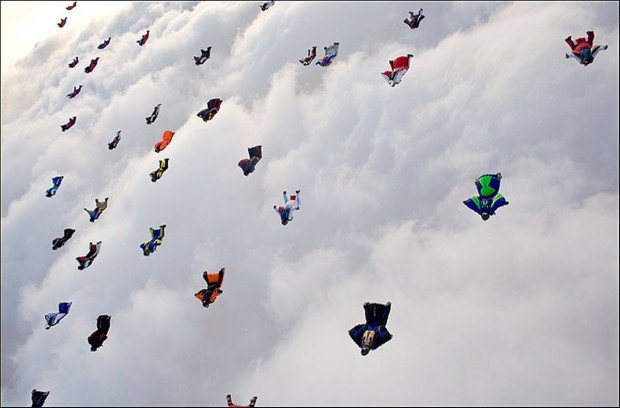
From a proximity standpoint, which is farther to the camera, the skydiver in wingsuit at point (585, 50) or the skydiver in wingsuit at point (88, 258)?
the skydiver in wingsuit at point (88, 258)

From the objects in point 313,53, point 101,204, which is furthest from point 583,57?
point 101,204

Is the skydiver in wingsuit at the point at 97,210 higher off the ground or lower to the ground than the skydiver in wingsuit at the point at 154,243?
higher

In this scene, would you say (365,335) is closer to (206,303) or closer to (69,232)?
(206,303)

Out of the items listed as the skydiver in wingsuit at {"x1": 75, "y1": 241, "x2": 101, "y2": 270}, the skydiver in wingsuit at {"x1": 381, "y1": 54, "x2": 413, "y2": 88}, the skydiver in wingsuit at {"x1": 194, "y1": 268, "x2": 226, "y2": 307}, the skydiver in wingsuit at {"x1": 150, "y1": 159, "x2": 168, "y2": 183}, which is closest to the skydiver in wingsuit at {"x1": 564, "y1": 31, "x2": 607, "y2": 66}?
the skydiver in wingsuit at {"x1": 381, "y1": 54, "x2": 413, "y2": 88}

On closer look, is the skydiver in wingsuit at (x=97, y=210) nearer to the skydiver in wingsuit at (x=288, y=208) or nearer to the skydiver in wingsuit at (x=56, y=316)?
the skydiver in wingsuit at (x=56, y=316)

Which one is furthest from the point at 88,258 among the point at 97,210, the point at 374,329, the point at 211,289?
the point at 374,329

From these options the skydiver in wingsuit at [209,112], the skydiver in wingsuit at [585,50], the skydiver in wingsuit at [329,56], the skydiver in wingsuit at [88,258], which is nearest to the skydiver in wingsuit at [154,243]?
the skydiver in wingsuit at [88,258]

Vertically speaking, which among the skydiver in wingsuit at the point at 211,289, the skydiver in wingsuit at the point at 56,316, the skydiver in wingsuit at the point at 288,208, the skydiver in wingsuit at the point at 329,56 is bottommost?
the skydiver in wingsuit at the point at 56,316
